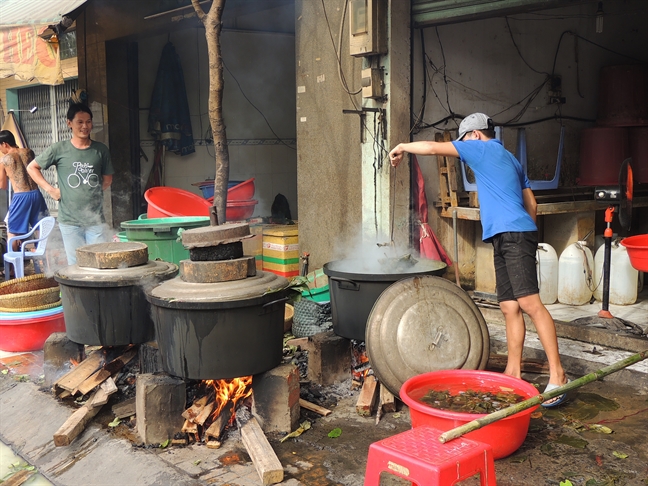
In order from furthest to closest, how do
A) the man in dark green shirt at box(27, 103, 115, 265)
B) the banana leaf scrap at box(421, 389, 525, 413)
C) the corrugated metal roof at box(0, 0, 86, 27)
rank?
1. the corrugated metal roof at box(0, 0, 86, 27)
2. the man in dark green shirt at box(27, 103, 115, 265)
3. the banana leaf scrap at box(421, 389, 525, 413)

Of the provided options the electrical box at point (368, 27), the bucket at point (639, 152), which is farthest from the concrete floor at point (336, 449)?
the bucket at point (639, 152)

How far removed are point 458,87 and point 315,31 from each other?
189cm

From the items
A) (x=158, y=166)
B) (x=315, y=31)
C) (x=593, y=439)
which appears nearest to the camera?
(x=593, y=439)

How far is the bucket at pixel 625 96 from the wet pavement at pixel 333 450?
5335 millimetres

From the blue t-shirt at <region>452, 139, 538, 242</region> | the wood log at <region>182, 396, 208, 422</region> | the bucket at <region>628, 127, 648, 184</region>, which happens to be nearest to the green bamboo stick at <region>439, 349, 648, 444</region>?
the blue t-shirt at <region>452, 139, 538, 242</region>

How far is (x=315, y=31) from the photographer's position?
8.26 metres

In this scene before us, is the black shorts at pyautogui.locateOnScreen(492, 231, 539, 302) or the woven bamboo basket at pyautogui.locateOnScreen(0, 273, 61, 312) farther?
the woven bamboo basket at pyautogui.locateOnScreen(0, 273, 61, 312)

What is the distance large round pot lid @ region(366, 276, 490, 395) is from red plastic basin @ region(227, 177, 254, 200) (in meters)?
4.31

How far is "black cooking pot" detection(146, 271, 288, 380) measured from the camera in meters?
4.78

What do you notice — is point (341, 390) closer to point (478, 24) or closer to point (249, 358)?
point (249, 358)

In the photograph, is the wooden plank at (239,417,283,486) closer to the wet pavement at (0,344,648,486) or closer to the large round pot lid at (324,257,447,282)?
the wet pavement at (0,344,648,486)

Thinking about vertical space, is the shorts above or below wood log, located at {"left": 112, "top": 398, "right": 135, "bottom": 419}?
above

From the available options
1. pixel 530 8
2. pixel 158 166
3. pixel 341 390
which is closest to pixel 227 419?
pixel 341 390

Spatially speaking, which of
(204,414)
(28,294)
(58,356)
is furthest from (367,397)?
(28,294)
